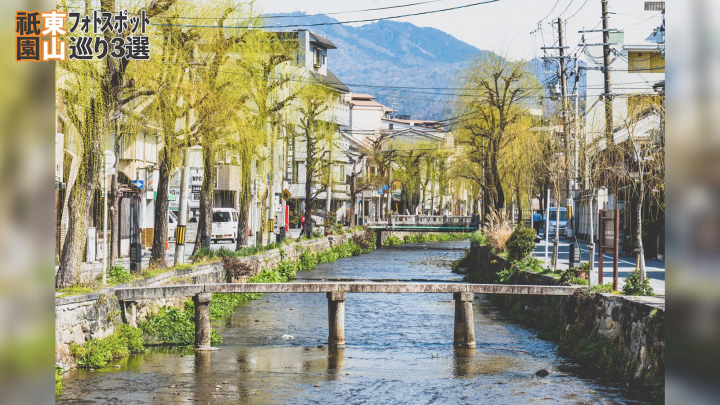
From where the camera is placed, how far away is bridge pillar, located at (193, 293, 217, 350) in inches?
718

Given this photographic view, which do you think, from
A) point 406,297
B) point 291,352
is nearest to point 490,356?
point 291,352

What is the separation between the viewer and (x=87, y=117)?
51.8 ft

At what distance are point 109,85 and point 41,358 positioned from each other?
13.8 m

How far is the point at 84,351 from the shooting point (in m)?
15.2

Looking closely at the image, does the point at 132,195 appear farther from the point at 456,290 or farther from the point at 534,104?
the point at 534,104

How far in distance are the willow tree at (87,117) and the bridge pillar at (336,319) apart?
5889mm

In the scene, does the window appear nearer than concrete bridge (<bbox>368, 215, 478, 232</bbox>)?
No

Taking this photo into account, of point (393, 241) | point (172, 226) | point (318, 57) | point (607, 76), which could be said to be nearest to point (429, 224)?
point (393, 241)

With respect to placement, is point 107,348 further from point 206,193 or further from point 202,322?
point 206,193

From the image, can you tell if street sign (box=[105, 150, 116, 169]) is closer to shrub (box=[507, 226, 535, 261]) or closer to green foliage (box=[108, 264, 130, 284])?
green foliage (box=[108, 264, 130, 284])

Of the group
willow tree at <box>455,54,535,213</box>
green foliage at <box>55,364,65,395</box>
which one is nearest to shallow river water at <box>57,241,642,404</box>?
green foliage at <box>55,364,65,395</box>

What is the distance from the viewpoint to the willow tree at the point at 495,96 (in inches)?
1778

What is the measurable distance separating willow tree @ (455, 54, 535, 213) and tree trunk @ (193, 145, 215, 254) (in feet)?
68.2

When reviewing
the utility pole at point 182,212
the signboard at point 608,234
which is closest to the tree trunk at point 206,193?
the utility pole at point 182,212
